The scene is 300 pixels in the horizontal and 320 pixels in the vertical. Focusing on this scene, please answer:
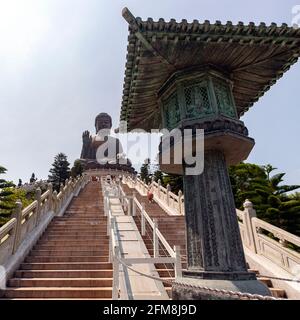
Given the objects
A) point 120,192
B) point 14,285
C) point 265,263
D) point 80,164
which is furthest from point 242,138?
point 80,164

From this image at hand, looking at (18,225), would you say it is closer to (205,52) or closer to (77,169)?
(205,52)

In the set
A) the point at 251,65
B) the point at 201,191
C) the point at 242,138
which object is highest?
the point at 251,65

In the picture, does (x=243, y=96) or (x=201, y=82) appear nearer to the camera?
(x=201, y=82)

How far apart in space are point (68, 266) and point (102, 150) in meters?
42.3

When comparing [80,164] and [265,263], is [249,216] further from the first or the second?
[80,164]

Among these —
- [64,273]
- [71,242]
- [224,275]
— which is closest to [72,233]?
[71,242]

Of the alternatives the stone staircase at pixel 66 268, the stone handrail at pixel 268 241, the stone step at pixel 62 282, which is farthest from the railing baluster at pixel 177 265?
the stone handrail at pixel 268 241

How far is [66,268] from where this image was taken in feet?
23.4

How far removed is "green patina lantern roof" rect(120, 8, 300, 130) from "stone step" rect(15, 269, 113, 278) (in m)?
3.80

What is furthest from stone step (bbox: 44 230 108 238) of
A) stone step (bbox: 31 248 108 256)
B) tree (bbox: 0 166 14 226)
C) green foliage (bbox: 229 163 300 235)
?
green foliage (bbox: 229 163 300 235)

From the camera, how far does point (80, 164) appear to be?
46.2m

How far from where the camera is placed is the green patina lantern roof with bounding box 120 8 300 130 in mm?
4340

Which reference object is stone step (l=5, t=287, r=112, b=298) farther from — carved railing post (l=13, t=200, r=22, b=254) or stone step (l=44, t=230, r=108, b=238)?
stone step (l=44, t=230, r=108, b=238)
